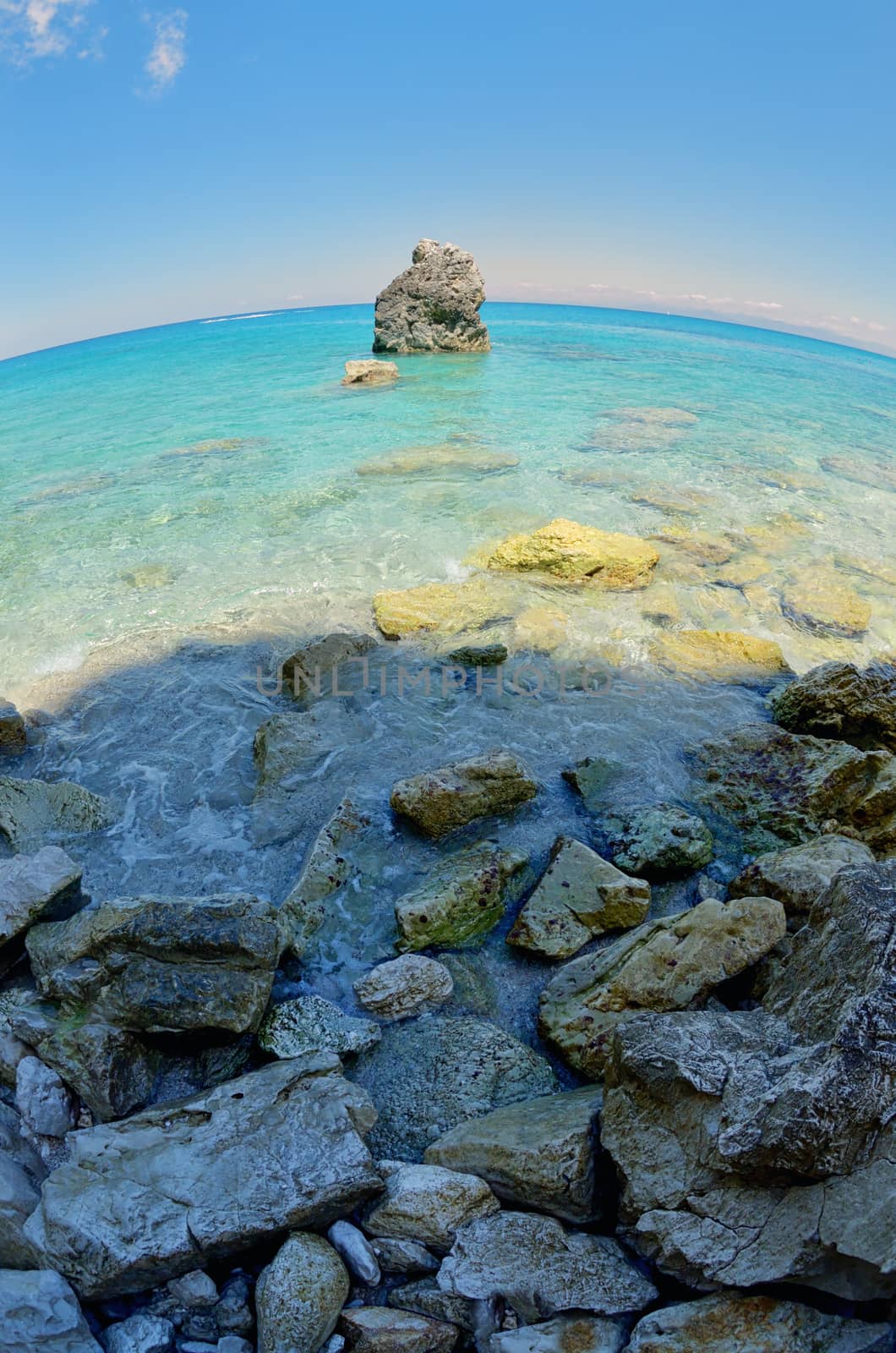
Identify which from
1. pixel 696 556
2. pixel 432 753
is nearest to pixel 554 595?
pixel 696 556

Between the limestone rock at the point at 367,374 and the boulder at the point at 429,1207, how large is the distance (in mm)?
26411

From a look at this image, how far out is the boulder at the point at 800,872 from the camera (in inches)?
147

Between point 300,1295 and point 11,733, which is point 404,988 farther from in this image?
point 11,733

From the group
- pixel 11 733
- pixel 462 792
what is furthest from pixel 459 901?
pixel 11 733

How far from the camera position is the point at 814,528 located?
1183 centimetres

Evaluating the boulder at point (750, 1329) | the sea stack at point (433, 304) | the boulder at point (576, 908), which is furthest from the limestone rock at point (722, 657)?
the sea stack at point (433, 304)

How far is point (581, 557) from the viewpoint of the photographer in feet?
29.8

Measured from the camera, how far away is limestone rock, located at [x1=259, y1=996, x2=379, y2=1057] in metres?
3.39

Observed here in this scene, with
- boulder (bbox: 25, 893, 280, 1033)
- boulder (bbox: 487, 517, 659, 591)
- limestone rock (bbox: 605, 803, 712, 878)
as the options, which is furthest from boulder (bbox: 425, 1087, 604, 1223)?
boulder (bbox: 487, 517, 659, 591)

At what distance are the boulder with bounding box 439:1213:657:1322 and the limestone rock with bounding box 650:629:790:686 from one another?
5328 mm

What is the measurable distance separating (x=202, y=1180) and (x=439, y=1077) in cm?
113

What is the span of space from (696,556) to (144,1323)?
31.9ft

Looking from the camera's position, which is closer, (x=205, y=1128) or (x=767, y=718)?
(x=205, y=1128)

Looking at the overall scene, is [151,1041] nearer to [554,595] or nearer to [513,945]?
[513,945]
